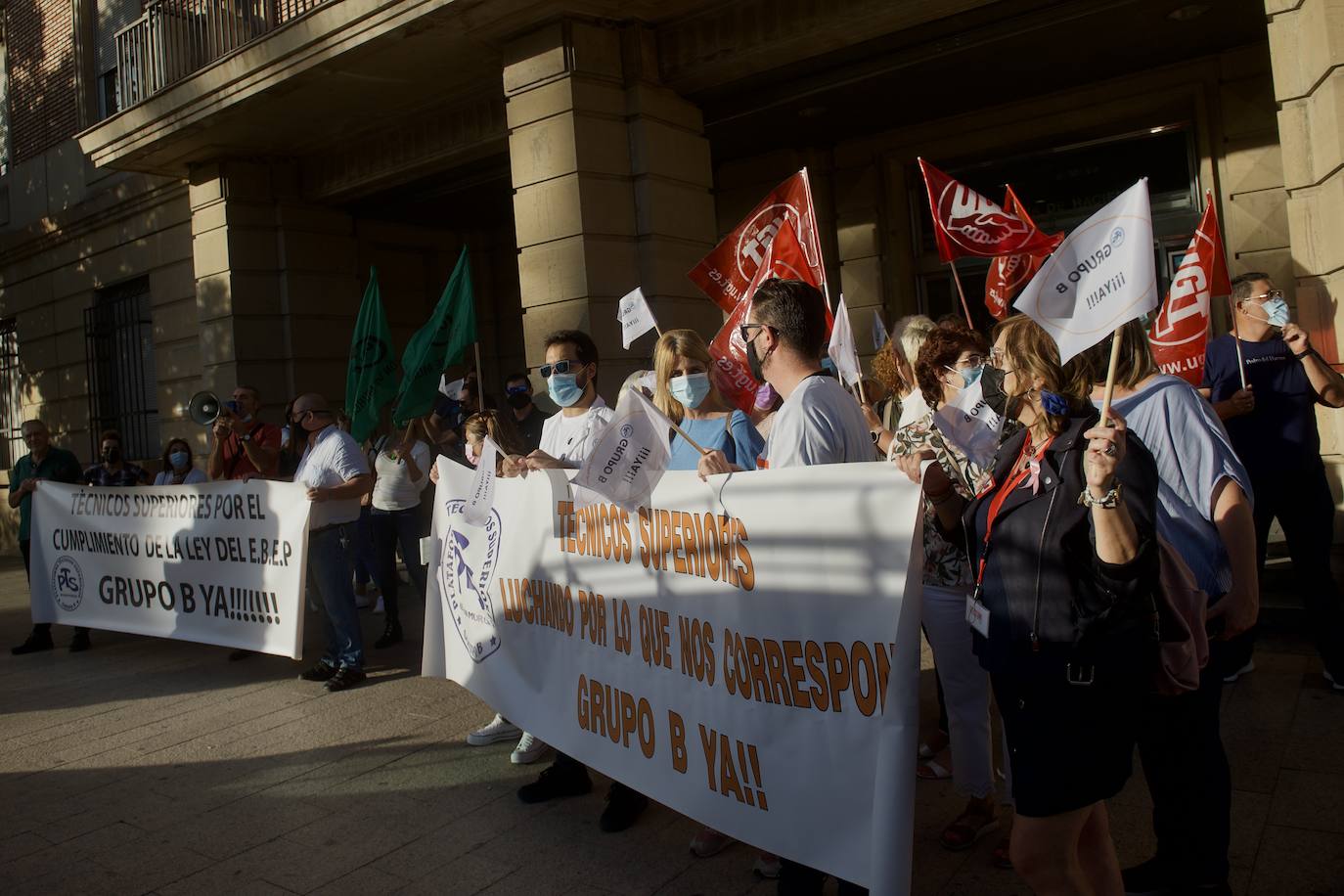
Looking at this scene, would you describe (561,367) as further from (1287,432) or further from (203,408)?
(203,408)

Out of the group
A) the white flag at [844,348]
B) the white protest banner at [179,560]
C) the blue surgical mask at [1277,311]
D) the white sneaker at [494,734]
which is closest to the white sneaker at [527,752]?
the white sneaker at [494,734]

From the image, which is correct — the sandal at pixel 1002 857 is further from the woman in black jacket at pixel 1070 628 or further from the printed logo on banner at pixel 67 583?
the printed logo on banner at pixel 67 583

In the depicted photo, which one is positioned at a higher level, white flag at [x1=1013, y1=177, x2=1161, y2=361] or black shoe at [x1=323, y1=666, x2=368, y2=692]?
white flag at [x1=1013, y1=177, x2=1161, y2=361]

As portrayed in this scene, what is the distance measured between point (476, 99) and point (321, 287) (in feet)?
12.3

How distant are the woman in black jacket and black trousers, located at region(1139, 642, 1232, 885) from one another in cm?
56

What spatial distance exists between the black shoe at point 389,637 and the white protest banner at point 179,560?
2.96 ft

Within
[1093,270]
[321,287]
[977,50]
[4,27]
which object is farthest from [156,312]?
[1093,270]

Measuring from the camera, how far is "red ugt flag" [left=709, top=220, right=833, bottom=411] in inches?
170

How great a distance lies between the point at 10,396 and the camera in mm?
17500

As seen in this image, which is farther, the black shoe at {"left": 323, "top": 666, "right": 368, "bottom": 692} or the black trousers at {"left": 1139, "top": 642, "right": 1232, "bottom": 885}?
the black shoe at {"left": 323, "top": 666, "right": 368, "bottom": 692}

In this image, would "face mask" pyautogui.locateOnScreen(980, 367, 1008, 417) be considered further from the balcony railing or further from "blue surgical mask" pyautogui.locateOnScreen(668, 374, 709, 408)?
the balcony railing

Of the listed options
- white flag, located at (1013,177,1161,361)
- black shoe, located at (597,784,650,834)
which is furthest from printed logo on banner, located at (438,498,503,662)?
white flag, located at (1013,177,1161,361)

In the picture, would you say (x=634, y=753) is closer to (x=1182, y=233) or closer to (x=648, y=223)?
→ (x=648, y=223)

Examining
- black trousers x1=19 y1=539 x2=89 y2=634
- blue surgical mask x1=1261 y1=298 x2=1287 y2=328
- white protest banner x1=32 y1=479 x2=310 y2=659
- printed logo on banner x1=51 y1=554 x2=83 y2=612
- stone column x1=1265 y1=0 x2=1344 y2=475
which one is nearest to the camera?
blue surgical mask x1=1261 y1=298 x2=1287 y2=328
